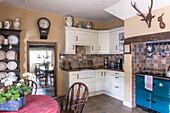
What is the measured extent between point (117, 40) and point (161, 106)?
7.82 ft

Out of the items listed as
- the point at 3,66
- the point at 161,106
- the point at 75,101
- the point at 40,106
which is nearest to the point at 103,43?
the point at 161,106

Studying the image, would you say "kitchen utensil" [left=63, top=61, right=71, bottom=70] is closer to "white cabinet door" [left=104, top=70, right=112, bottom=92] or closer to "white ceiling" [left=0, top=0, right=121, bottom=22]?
"white cabinet door" [left=104, top=70, right=112, bottom=92]

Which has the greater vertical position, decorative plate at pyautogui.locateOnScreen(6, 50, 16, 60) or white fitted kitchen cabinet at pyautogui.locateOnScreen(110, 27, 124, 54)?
white fitted kitchen cabinet at pyautogui.locateOnScreen(110, 27, 124, 54)

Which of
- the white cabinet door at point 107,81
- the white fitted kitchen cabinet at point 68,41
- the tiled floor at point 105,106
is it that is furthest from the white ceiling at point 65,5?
the tiled floor at point 105,106

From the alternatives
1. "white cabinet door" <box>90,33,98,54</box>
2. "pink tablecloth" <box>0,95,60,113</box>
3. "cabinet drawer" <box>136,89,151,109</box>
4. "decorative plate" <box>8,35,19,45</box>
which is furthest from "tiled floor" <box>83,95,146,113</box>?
"decorative plate" <box>8,35,19,45</box>

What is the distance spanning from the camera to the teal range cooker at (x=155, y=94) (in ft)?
9.30

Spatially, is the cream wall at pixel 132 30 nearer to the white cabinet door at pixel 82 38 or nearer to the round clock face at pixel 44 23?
the white cabinet door at pixel 82 38

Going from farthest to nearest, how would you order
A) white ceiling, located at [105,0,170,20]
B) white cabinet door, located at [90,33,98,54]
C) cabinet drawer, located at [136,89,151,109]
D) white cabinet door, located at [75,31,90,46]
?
1. white cabinet door, located at [90,33,98,54]
2. white cabinet door, located at [75,31,90,46]
3. cabinet drawer, located at [136,89,151,109]
4. white ceiling, located at [105,0,170,20]

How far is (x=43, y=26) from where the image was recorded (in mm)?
4066

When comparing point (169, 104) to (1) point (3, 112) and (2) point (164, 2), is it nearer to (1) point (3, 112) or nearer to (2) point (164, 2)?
(2) point (164, 2)

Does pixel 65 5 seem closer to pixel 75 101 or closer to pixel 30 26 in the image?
pixel 30 26

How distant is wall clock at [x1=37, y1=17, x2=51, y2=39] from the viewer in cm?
A: 401

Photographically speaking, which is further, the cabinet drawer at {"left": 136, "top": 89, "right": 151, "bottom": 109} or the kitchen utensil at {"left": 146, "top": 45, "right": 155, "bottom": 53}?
the kitchen utensil at {"left": 146, "top": 45, "right": 155, "bottom": 53}

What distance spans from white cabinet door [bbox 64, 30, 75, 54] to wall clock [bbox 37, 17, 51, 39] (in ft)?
2.02
